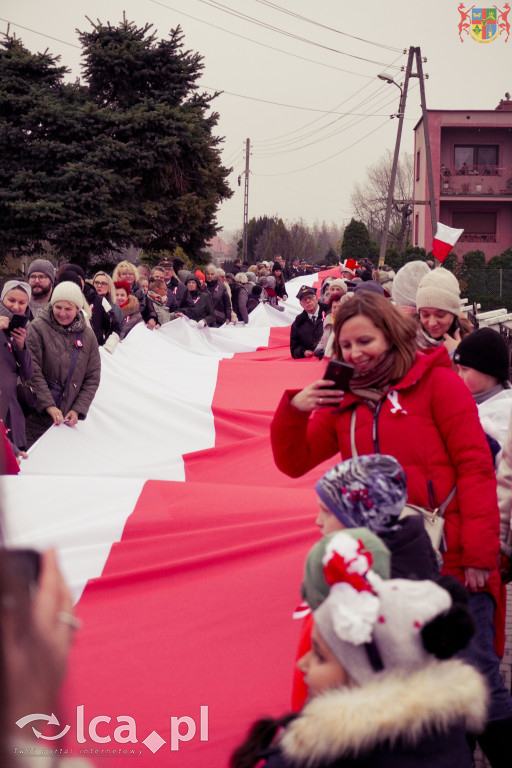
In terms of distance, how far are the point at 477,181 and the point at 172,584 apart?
4613 cm

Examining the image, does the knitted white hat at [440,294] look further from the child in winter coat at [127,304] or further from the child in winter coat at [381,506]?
the child in winter coat at [127,304]

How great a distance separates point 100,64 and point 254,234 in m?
54.2

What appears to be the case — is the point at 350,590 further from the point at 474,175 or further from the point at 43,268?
the point at 474,175

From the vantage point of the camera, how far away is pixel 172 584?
4055mm

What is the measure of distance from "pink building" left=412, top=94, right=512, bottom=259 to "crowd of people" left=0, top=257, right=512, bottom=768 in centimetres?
4349

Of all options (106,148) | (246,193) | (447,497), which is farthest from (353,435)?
(246,193)

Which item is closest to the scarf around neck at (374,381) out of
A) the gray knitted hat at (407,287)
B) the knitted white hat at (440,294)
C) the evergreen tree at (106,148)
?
the knitted white hat at (440,294)

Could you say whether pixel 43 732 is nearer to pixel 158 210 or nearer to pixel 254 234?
pixel 158 210

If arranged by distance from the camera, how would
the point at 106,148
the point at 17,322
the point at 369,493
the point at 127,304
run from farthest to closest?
the point at 106,148 → the point at 127,304 → the point at 17,322 → the point at 369,493

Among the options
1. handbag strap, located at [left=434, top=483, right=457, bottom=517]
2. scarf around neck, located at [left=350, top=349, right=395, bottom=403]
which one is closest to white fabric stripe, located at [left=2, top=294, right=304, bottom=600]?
scarf around neck, located at [left=350, top=349, right=395, bottom=403]

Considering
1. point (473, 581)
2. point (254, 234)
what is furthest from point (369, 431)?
point (254, 234)

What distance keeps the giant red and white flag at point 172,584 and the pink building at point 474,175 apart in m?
41.2

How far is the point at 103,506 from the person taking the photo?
4.73m

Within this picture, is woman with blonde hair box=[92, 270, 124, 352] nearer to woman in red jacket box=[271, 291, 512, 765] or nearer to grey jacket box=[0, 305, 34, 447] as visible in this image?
grey jacket box=[0, 305, 34, 447]
